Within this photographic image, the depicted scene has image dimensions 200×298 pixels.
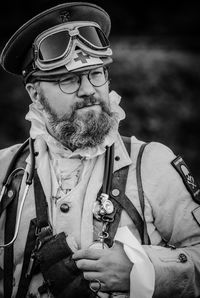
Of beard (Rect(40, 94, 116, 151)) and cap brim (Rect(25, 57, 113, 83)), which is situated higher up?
cap brim (Rect(25, 57, 113, 83))

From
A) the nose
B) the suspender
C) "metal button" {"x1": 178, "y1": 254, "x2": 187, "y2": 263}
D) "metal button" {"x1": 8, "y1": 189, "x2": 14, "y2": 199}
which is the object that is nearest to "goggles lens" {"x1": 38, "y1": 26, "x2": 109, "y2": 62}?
the nose

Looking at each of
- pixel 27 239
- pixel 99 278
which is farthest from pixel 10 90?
pixel 99 278

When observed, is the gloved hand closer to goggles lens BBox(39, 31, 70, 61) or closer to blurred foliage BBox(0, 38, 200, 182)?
goggles lens BBox(39, 31, 70, 61)

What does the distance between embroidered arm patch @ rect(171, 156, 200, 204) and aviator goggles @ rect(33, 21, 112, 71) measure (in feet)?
3.01

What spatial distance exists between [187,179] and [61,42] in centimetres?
128

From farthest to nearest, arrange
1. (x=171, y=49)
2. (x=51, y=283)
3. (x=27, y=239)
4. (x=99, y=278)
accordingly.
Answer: (x=171, y=49) < (x=27, y=239) < (x=51, y=283) < (x=99, y=278)

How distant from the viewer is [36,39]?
11.4 ft

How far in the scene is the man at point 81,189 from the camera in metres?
3.11

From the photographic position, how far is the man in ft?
10.2

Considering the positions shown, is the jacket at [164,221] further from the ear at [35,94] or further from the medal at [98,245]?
the ear at [35,94]

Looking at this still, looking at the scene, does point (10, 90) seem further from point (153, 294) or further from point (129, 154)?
point (153, 294)

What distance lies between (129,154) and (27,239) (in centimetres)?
93

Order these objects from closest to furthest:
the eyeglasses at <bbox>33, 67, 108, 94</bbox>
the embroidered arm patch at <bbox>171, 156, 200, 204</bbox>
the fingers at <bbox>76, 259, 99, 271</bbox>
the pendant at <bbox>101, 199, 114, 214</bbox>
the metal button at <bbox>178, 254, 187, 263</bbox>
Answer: the fingers at <bbox>76, 259, 99, 271</bbox> → the metal button at <bbox>178, 254, 187, 263</bbox> → the pendant at <bbox>101, 199, 114, 214</bbox> → the embroidered arm patch at <bbox>171, 156, 200, 204</bbox> → the eyeglasses at <bbox>33, 67, 108, 94</bbox>

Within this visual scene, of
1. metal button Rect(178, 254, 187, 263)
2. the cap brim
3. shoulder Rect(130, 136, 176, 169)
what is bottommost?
metal button Rect(178, 254, 187, 263)
